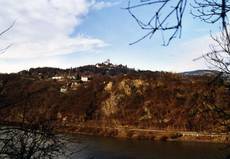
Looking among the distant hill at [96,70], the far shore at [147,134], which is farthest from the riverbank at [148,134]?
the distant hill at [96,70]

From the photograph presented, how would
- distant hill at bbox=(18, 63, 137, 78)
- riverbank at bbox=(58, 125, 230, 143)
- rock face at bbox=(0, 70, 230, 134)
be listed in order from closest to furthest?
1. riverbank at bbox=(58, 125, 230, 143)
2. rock face at bbox=(0, 70, 230, 134)
3. distant hill at bbox=(18, 63, 137, 78)

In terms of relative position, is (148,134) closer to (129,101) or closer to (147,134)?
(147,134)

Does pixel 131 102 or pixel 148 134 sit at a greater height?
pixel 131 102

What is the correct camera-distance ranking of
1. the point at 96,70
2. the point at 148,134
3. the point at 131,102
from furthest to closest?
the point at 96,70
the point at 131,102
the point at 148,134

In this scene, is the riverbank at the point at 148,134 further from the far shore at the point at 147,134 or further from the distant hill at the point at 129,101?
the distant hill at the point at 129,101

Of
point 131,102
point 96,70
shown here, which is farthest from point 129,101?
point 96,70

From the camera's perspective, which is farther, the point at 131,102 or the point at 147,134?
the point at 131,102

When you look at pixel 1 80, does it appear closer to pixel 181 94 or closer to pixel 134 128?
pixel 134 128

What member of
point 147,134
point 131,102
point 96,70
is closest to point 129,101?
point 131,102

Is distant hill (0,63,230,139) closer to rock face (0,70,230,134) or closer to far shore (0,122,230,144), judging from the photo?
rock face (0,70,230,134)

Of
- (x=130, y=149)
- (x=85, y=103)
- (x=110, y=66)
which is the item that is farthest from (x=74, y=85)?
(x=110, y=66)

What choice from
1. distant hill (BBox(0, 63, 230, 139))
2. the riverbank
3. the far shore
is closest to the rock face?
distant hill (BBox(0, 63, 230, 139))

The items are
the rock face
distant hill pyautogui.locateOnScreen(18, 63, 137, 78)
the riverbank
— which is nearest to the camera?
the riverbank

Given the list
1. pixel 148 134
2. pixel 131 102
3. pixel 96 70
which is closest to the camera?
pixel 148 134
